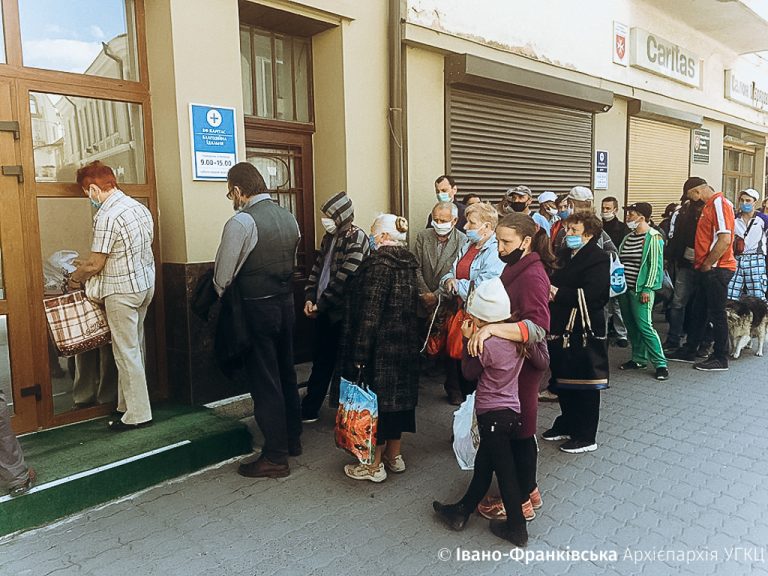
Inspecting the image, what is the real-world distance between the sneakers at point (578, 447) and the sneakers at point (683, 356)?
129 inches

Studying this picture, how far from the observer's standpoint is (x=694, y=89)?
38.4 ft

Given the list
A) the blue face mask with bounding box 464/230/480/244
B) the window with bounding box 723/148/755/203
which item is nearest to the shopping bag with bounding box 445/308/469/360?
the blue face mask with bounding box 464/230/480/244

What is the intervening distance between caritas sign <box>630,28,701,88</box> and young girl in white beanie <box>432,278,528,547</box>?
27.4 ft

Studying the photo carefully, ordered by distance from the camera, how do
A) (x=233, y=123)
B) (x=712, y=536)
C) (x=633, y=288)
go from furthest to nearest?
1. (x=633, y=288)
2. (x=233, y=123)
3. (x=712, y=536)

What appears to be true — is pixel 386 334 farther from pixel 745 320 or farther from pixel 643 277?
pixel 745 320

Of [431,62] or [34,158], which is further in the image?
[431,62]

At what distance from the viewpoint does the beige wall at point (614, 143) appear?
9.47 m

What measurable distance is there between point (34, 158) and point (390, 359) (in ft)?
9.33

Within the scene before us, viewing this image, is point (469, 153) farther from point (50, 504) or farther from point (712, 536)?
point (50, 504)

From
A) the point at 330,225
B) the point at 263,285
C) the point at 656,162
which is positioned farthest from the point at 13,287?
the point at 656,162

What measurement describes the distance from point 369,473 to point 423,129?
13.0 feet

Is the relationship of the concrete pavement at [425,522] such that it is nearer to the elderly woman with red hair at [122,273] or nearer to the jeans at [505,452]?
the jeans at [505,452]

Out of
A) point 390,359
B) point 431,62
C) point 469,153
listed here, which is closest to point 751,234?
point 469,153

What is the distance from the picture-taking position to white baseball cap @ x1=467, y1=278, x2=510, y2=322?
10.1 ft
